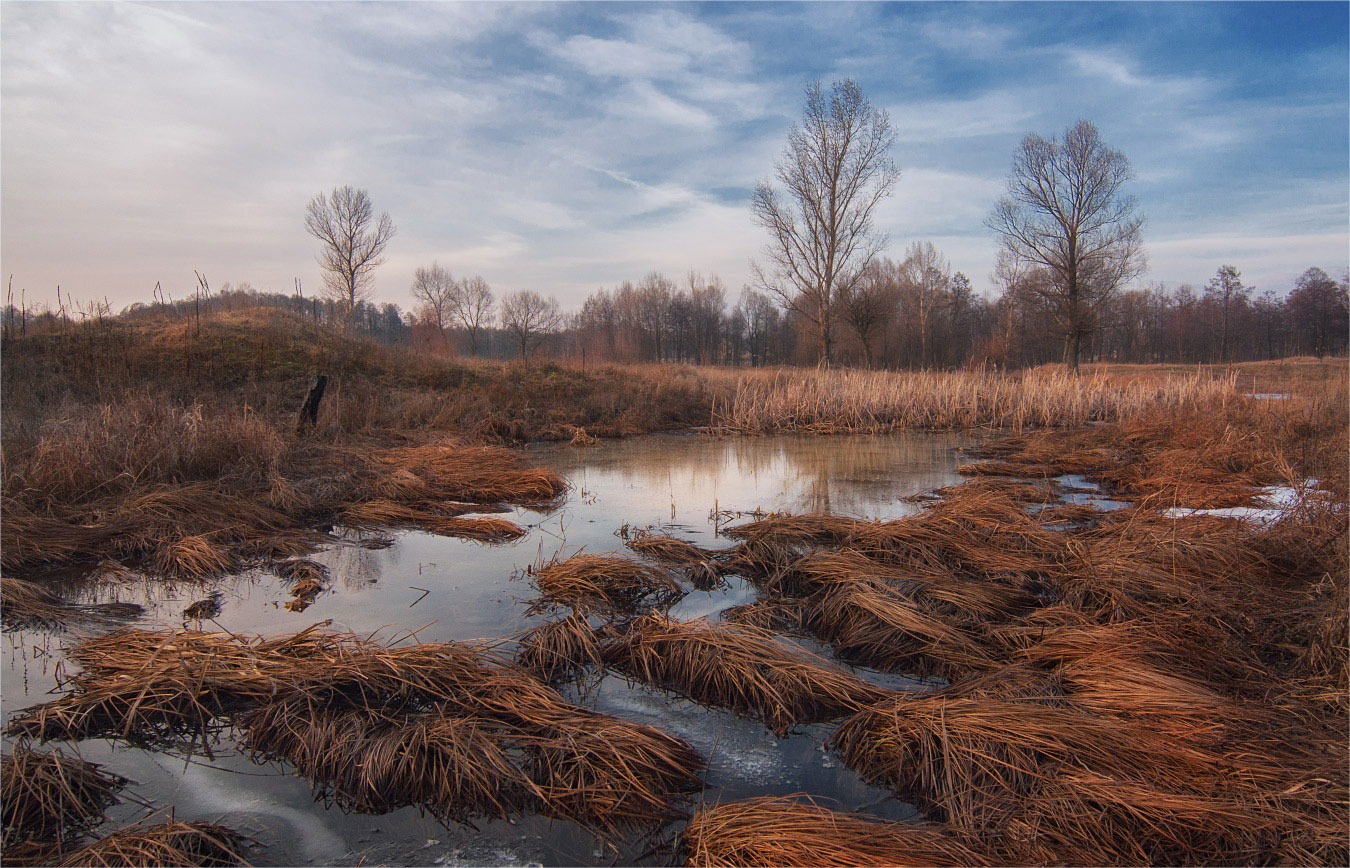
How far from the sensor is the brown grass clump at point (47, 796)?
167cm

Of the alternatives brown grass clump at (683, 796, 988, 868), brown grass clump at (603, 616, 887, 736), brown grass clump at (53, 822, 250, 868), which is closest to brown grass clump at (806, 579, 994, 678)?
brown grass clump at (603, 616, 887, 736)

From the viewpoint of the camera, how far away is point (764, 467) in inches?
329

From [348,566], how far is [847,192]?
75.6 ft

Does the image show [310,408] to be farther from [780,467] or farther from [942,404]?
[942,404]

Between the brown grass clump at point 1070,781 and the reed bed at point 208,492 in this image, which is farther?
the reed bed at point 208,492

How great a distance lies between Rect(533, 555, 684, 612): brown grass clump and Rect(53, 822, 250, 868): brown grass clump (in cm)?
183

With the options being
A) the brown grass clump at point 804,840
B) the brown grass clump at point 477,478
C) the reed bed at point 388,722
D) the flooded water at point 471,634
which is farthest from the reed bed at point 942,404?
the brown grass clump at point 804,840

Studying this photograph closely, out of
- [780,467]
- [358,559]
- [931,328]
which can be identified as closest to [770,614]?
[358,559]

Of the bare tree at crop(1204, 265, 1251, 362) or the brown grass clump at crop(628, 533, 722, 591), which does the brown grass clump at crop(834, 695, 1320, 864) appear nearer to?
the brown grass clump at crop(628, 533, 722, 591)

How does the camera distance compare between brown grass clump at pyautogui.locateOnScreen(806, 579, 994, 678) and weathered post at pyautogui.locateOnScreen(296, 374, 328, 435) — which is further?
weathered post at pyautogui.locateOnScreen(296, 374, 328, 435)

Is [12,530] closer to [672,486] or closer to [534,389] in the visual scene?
[672,486]

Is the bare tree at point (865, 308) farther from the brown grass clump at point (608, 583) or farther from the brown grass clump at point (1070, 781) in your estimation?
the brown grass clump at point (1070, 781)

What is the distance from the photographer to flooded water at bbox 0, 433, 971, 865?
1717 mm

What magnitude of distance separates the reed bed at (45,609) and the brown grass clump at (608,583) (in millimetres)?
2064
